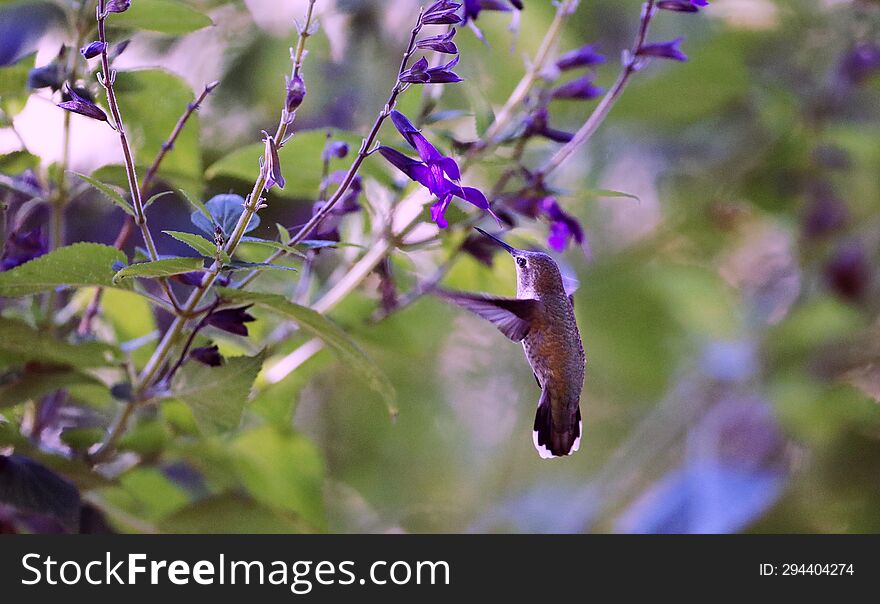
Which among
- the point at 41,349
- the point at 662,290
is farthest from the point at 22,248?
the point at 662,290

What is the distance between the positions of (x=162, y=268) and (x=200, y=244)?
0.08ft

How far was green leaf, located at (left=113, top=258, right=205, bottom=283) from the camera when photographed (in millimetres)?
498

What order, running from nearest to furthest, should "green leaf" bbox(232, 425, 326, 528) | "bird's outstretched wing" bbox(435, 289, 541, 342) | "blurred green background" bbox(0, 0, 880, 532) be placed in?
"bird's outstretched wing" bbox(435, 289, 541, 342)
"green leaf" bbox(232, 425, 326, 528)
"blurred green background" bbox(0, 0, 880, 532)

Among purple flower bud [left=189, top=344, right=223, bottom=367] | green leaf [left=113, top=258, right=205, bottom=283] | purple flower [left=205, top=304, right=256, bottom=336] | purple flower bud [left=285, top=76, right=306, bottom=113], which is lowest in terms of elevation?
green leaf [left=113, top=258, right=205, bottom=283]

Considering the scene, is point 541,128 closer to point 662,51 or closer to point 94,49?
point 662,51

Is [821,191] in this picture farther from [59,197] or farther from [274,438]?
[59,197]

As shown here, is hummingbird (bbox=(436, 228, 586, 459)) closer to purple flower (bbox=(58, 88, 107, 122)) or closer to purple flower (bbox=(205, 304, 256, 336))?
purple flower (bbox=(205, 304, 256, 336))

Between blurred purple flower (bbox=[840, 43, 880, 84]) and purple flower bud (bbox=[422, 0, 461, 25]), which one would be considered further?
blurred purple flower (bbox=[840, 43, 880, 84])

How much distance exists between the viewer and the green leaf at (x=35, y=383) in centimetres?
68

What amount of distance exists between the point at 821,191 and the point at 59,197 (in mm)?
1525

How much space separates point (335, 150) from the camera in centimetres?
70

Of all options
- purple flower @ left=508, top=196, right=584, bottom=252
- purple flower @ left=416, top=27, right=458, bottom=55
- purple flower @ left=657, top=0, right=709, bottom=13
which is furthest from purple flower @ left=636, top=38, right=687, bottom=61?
purple flower @ left=416, top=27, right=458, bottom=55

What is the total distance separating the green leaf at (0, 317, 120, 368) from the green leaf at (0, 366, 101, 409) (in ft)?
0.04
